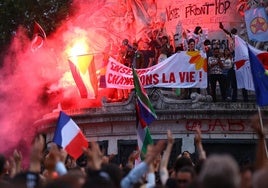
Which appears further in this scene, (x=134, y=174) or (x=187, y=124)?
(x=187, y=124)

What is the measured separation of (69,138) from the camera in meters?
14.8

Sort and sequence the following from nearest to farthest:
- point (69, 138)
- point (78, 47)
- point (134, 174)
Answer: point (134, 174), point (69, 138), point (78, 47)

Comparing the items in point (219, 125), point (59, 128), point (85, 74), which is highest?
point (85, 74)

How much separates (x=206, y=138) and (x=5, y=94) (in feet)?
48.5

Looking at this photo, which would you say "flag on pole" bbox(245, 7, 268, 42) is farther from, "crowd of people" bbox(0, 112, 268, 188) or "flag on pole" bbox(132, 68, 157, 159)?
"crowd of people" bbox(0, 112, 268, 188)

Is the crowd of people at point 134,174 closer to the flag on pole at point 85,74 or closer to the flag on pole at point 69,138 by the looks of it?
the flag on pole at point 69,138

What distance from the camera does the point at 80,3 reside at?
33.1 m

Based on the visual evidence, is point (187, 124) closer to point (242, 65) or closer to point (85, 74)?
point (242, 65)

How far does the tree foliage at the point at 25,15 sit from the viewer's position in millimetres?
38125

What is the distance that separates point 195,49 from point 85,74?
339cm

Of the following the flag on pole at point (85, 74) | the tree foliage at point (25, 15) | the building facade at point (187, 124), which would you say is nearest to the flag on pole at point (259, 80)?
the building facade at point (187, 124)

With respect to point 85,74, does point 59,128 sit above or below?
below

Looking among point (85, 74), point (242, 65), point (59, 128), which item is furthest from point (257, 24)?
point (59, 128)

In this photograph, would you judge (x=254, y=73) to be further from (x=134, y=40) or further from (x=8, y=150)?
(x=8, y=150)
